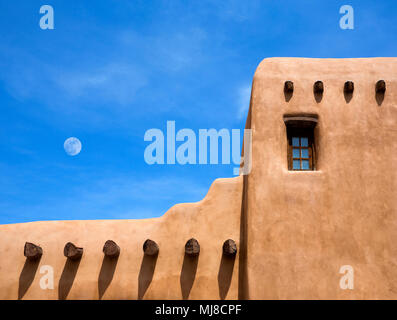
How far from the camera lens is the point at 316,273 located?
681 cm

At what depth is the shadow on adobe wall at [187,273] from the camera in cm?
734

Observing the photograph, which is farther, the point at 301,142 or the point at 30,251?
the point at 301,142

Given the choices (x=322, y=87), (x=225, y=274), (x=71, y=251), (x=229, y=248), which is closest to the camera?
(x=229, y=248)

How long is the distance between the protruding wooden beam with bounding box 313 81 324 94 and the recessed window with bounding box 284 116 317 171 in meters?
0.57

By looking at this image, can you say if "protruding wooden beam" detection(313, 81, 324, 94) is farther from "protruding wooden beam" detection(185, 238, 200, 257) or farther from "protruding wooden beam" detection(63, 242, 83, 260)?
"protruding wooden beam" detection(63, 242, 83, 260)

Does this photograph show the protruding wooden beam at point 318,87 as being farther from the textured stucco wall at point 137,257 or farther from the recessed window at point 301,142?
the textured stucco wall at point 137,257

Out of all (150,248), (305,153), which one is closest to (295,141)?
(305,153)

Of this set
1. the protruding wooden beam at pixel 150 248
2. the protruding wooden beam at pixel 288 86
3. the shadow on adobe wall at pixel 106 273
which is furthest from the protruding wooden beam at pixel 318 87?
the shadow on adobe wall at pixel 106 273

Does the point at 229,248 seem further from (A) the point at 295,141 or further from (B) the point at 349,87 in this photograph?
(B) the point at 349,87

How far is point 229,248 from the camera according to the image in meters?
7.26

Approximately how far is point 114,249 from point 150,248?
28.7 inches

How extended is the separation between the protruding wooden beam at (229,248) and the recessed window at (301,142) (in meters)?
1.92
